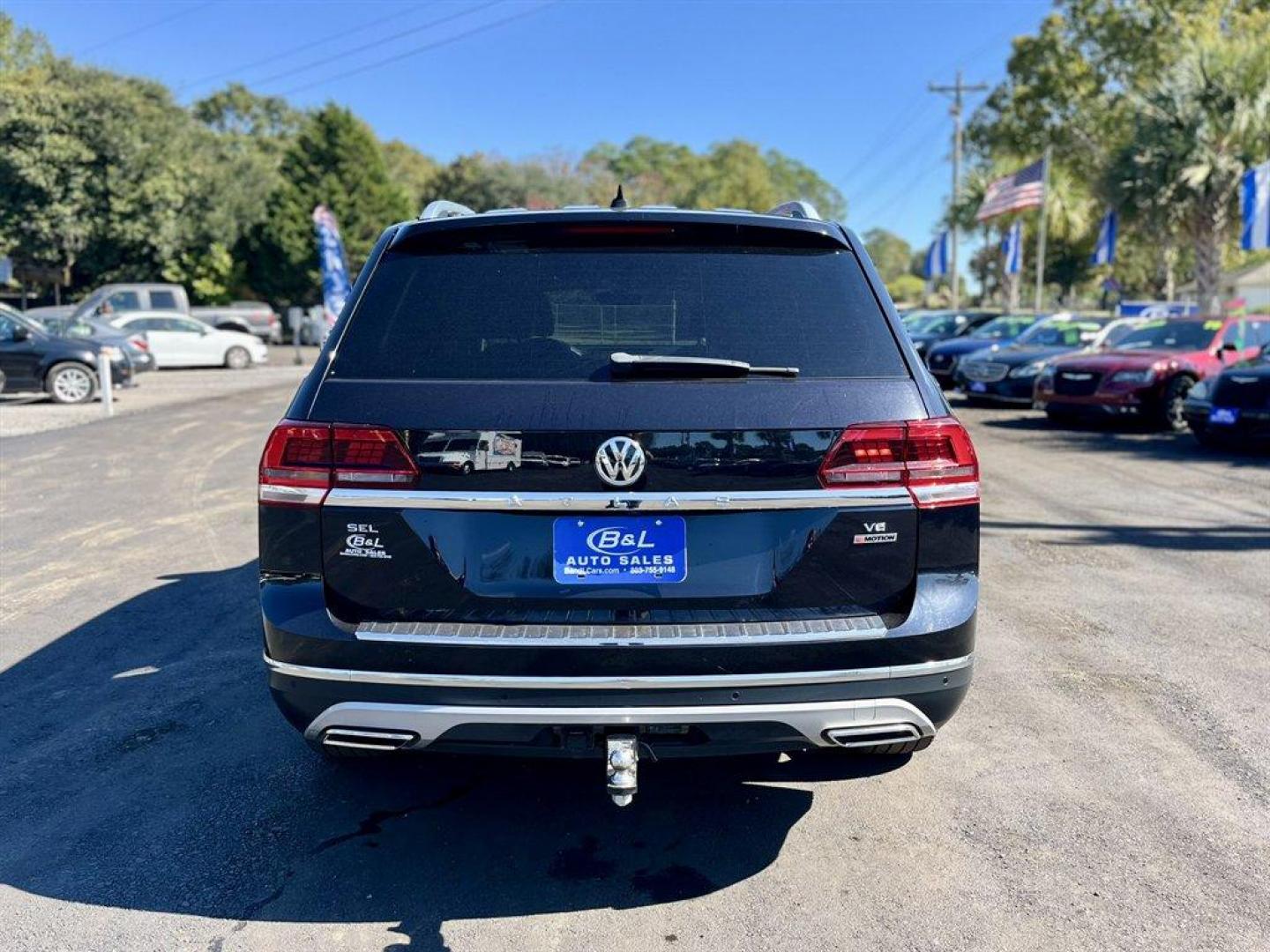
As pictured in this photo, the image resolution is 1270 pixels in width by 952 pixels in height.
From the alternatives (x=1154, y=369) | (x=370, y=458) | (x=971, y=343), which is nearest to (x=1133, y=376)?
(x=1154, y=369)

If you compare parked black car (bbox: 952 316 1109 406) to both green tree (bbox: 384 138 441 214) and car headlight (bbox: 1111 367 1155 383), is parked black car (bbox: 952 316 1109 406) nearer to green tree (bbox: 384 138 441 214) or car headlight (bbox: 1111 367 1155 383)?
car headlight (bbox: 1111 367 1155 383)

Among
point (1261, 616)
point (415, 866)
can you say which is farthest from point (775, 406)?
point (1261, 616)

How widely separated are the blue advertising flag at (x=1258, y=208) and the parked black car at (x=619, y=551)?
68.6ft

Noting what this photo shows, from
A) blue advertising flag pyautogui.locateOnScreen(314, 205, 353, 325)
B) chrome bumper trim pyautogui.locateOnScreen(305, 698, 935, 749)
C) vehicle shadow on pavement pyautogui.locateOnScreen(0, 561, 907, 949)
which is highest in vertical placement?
blue advertising flag pyautogui.locateOnScreen(314, 205, 353, 325)

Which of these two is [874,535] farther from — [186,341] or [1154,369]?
[186,341]

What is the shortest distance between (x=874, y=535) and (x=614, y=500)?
0.73 metres

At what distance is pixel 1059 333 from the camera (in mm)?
19016

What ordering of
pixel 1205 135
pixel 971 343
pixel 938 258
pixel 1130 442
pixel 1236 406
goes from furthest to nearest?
pixel 938 258
pixel 1205 135
pixel 971 343
pixel 1130 442
pixel 1236 406

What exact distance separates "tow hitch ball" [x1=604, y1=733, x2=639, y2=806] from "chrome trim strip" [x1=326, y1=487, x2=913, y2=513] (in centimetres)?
63

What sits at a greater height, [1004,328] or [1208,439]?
[1004,328]

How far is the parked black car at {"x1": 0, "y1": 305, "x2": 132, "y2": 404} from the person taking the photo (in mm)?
16766

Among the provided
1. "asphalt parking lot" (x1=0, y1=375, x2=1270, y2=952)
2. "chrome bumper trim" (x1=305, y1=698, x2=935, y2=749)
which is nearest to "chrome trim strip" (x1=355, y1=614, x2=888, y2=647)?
"chrome bumper trim" (x1=305, y1=698, x2=935, y2=749)

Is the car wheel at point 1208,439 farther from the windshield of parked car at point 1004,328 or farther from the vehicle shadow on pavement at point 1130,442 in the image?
the windshield of parked car at point 1004,328

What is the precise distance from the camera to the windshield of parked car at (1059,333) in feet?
61.5
